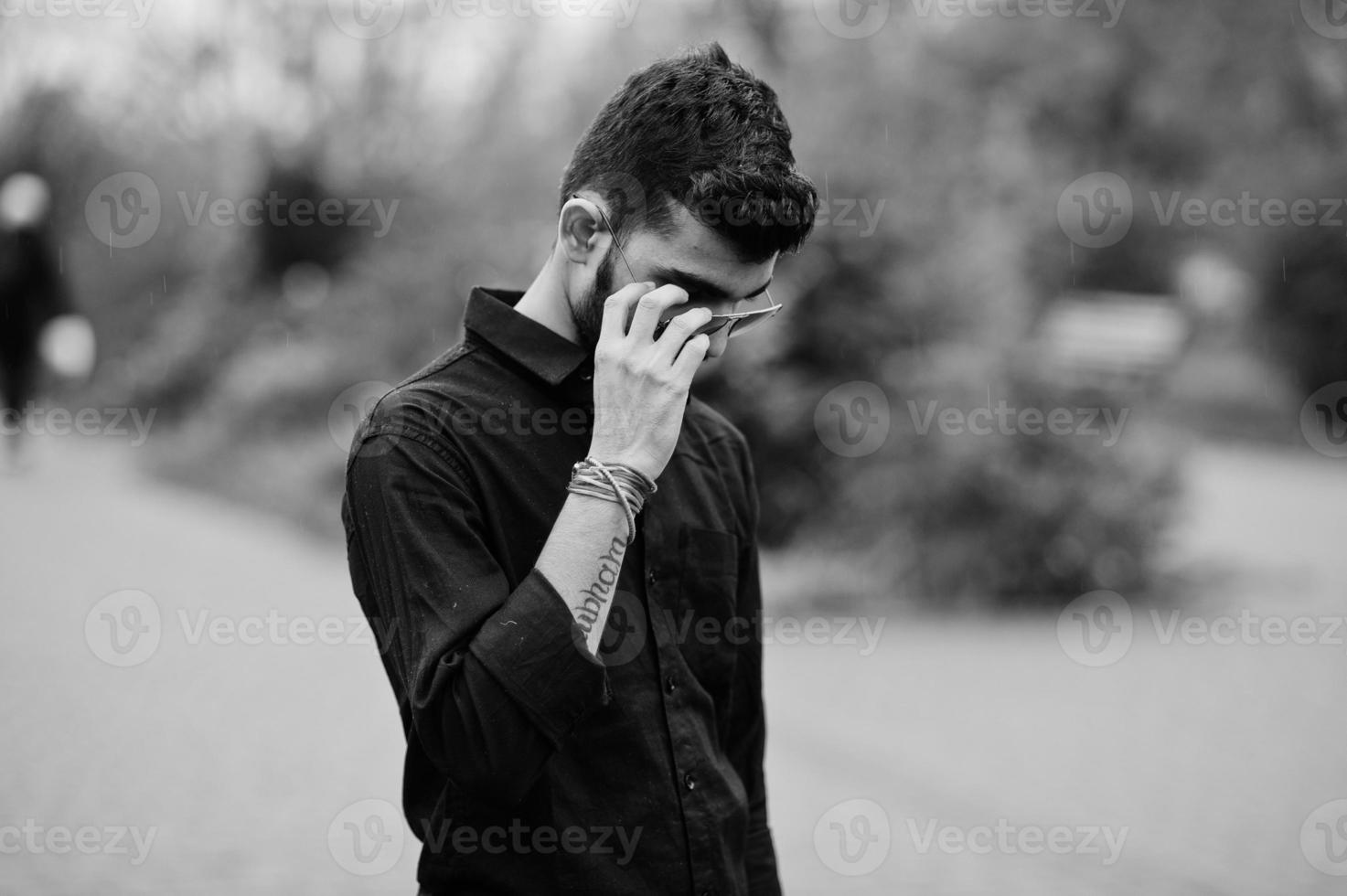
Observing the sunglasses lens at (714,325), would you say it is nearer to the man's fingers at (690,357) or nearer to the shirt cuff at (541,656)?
the man's fingers at (690,357)

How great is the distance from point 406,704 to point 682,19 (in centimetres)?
1708

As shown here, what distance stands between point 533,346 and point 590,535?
452mm

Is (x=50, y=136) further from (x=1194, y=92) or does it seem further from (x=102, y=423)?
(x=1194, y=92)

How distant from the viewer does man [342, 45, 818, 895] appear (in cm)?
180

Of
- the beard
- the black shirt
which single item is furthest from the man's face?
the black shirt

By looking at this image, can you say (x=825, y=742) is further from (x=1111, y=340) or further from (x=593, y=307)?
(x=1111, y=340)

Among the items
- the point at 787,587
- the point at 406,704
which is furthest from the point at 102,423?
the point at 406,704

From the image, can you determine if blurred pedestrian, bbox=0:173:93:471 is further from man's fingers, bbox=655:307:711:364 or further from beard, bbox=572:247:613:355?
man's fingers, bbox=655:307:711:364

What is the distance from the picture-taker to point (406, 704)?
197cm

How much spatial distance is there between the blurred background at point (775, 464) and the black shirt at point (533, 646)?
826 millimetres

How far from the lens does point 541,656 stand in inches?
69.2

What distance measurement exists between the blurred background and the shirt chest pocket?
0.93 metres

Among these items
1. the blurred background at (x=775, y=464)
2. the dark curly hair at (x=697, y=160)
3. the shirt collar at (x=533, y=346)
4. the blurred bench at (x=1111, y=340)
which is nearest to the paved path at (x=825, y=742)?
the blurred background at (x=775, y=464)

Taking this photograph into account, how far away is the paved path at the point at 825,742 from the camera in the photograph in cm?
555
